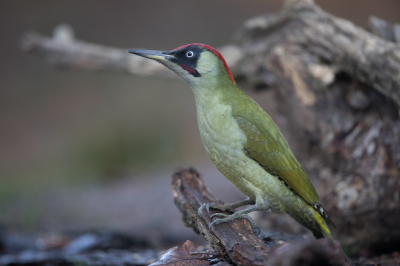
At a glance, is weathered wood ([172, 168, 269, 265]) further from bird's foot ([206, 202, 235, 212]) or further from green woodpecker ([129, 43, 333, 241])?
green woodpecker ([129, 43, 333, 241])

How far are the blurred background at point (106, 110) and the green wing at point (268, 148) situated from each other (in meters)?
4.08

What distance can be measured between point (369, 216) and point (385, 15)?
9.62 metres

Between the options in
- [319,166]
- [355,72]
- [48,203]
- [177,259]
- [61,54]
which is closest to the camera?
[177,259]

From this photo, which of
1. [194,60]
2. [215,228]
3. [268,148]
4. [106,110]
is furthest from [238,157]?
[106,110]

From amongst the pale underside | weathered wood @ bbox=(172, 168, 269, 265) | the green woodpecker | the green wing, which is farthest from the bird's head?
weathered wood @ bbox=(172, 168, 269, 265)

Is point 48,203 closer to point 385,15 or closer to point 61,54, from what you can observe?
point 61,54

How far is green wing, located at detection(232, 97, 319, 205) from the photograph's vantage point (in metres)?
2.95

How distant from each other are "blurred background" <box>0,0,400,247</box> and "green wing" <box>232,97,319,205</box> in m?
4.08

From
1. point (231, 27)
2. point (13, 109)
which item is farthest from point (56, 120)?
point (231, 27)

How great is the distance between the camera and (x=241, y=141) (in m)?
2.91

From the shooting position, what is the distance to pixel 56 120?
38.3ft

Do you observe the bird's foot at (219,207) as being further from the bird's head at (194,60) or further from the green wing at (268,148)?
the bird's head at (194,60)

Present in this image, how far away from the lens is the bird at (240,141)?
9.61ft

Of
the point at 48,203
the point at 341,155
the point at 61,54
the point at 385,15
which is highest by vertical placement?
the point at 385,15
